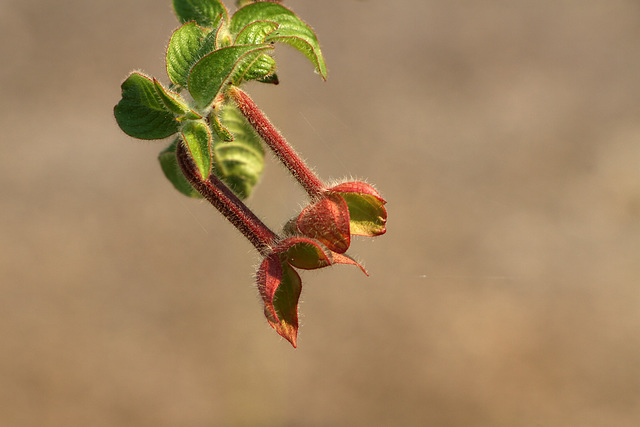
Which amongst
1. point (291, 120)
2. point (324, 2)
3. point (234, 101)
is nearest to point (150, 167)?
point (291, 120)

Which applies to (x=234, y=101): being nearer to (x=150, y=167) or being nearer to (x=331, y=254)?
(x=331, y=254)

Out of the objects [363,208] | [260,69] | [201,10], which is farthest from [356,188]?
[201,10]

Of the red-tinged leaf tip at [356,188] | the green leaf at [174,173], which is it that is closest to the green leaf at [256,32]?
the red-tinged leaf tip at [356,188]

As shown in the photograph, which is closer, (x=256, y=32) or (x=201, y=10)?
(x=256, y=32)

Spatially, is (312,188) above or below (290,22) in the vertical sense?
below

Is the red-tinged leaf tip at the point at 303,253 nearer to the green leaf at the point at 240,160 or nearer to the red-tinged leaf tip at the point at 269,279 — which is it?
the red-tinged leaf tip at the point at 269,279

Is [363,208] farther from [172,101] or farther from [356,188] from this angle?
[172,101]
